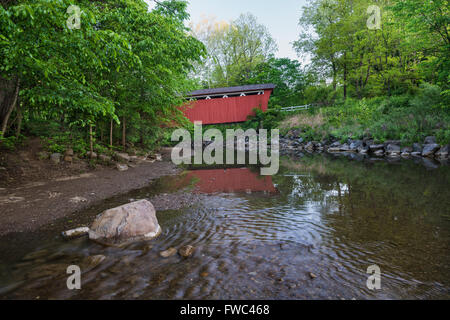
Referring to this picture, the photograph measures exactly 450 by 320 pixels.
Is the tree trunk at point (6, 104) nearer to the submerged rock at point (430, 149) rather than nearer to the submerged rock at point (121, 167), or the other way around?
the submerged rock at point (121, 167)

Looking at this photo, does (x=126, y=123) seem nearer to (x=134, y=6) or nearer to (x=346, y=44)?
(x=134, y=6)

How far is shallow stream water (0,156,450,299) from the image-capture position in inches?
85.9

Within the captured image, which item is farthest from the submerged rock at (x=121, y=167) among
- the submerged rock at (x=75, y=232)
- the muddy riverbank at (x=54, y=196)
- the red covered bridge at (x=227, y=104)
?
the red covered bridge at (x=227, y=104)

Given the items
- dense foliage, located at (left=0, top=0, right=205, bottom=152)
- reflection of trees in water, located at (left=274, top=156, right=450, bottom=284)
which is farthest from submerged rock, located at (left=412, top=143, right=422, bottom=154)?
dense foliage, located at (left=0, top=0, right=205, bottom=152)

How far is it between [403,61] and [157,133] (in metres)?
22.3

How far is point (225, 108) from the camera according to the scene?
81.0 feet

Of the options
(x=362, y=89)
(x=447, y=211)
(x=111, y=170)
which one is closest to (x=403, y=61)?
(x=362, y=89)

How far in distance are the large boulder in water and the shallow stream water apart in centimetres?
15

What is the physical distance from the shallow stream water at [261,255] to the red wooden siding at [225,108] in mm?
20208

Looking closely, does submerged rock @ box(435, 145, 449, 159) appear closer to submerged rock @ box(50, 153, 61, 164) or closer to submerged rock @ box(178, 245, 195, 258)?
submerged rock @ box(178, 245, 195, 258)

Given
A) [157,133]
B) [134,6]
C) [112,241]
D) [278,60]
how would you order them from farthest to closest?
[278,60] → [157,133] → [134,6] → [112,241]

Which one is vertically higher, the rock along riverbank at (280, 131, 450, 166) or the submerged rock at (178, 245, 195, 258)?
the rock along riverbank at (280, 131, 450, 166)

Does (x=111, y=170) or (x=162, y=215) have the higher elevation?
(x=111, y=170)

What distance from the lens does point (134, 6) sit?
6.57m
